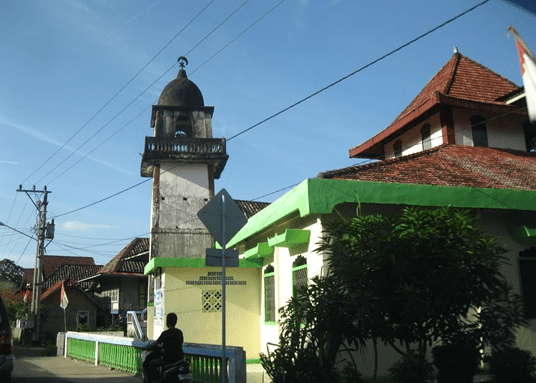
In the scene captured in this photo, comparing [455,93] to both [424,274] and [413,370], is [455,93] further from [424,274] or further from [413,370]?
[413,370]

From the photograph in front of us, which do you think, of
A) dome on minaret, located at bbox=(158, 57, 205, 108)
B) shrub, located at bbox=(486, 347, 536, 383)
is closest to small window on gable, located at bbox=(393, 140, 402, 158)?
shrub, located at bbox=(486, 347, 536, 383)

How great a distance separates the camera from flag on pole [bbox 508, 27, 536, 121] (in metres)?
3.45

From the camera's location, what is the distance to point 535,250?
37.7ft

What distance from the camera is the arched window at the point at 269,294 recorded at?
13719 millimetres

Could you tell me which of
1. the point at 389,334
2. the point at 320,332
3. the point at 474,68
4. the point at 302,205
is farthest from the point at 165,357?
the point at 474,68

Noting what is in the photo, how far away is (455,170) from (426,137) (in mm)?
3675

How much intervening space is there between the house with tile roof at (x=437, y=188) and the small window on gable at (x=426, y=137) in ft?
0.12

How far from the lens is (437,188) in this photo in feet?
35.2

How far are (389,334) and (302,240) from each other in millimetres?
3719

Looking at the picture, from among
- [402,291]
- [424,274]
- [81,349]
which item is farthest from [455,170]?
[81,349]

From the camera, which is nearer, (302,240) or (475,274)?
(475,274)

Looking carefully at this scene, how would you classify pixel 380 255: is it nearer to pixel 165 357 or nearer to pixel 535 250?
pixel 165 357

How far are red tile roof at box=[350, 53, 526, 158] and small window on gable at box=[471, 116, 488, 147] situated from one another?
0.49 metres

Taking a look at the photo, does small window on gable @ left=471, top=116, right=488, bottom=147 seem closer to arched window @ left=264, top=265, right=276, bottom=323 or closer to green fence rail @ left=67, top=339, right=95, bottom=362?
arched window @ left=264, top=265, right=276, bottom=323
